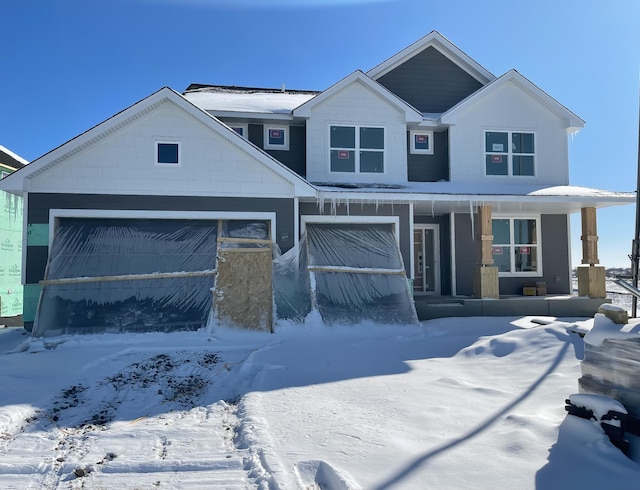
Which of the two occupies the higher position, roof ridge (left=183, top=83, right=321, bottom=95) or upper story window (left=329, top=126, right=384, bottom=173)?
roof ridge (left=183, top=83, right=321, bottom=95)

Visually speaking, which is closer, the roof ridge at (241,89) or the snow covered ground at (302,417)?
the snow covered ground at (302,417)

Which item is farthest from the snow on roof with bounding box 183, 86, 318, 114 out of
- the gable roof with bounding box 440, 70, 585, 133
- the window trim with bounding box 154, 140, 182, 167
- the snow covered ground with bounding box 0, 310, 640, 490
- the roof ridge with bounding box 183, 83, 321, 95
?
the snow covered ground with bounding box 0, 310, 640, 490

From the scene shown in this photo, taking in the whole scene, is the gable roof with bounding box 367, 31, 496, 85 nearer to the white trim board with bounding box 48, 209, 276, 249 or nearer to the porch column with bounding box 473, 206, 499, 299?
the porch column with bounding box 473, 206, 499, 299

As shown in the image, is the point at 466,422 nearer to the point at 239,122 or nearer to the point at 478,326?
the point at 478,326

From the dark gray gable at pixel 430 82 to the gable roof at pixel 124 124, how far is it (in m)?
5.83

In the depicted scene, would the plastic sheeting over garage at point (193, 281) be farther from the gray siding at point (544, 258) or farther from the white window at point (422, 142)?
the white window at point (422, 142)

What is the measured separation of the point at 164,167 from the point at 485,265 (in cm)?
862

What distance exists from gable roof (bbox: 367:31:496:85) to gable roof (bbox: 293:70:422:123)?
1.46m

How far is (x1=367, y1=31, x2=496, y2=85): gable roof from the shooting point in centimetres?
1350

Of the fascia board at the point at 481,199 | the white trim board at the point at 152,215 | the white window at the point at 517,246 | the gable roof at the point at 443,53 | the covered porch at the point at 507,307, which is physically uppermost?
the gable roof at the point at 443,53

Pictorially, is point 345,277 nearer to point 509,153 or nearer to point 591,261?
point 509,153

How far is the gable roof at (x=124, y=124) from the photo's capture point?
9102mm

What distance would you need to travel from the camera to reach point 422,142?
42.9ft

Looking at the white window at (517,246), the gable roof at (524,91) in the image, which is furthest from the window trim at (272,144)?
the white window at (517,246)
